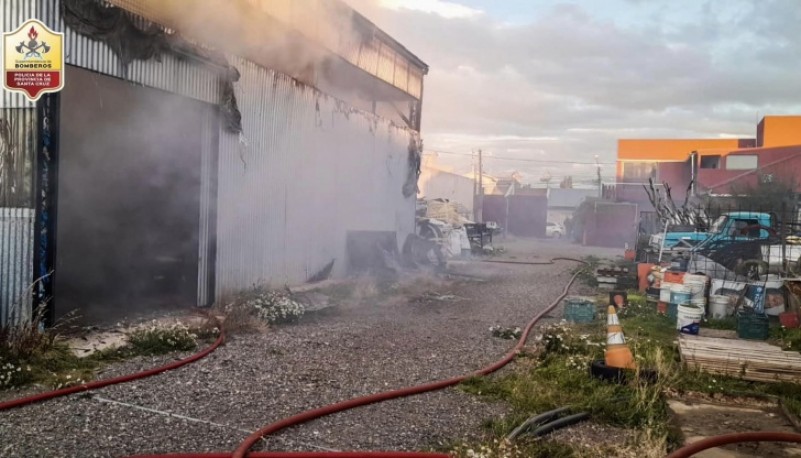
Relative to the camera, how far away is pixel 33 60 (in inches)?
226

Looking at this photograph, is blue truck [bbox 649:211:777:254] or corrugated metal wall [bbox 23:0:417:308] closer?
corrugated metal wall [bbox 23:0:417:308]

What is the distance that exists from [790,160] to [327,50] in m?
28.8

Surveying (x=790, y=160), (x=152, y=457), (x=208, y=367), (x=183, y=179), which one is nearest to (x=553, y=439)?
(x=152, y=457)

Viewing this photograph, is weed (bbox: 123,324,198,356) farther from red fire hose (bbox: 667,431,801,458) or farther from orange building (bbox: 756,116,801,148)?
orange building (bbox: 756,116,801,148)

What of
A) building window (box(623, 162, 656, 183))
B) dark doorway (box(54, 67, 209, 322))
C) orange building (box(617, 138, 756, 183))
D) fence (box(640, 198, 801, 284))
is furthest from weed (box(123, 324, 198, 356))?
building window (box(623, 162, 656, 183))

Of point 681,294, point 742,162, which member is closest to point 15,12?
point 681,294

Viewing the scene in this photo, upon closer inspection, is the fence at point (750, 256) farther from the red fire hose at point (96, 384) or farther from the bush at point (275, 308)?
the red fire hose at point (96, 384)

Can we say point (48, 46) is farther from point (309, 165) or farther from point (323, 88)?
point (323, 88)

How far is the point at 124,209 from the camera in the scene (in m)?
8.25

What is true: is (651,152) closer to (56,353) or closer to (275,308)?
(275,308)

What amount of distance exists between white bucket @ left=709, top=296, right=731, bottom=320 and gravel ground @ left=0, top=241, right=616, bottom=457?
11.2 ft

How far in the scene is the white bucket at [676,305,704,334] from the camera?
7.46m

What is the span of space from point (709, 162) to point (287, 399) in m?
37.2

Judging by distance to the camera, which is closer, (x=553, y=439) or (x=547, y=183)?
(x=553, y=439)
